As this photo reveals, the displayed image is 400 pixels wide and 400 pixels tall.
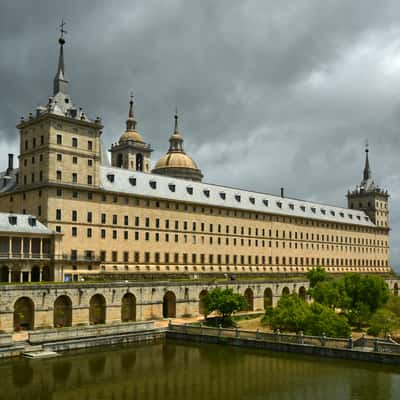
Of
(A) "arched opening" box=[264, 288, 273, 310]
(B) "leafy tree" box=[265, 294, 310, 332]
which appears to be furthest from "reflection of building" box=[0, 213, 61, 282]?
(A) "arched opening" box=[264, 288, 273, 310]

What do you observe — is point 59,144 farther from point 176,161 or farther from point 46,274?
point 176,161

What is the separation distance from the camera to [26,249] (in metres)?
59.5

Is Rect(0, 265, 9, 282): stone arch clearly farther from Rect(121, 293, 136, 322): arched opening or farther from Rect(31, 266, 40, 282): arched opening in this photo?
Rect(121, 293, 136, 322): arched opening

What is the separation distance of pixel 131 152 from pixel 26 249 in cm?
5415

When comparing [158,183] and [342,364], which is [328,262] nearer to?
[158,183]

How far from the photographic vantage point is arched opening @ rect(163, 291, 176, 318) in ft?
211

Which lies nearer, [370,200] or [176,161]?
[176,161]

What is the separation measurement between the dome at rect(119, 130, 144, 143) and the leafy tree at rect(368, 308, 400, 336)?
71.1m

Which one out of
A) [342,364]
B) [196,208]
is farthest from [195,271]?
[342,364]

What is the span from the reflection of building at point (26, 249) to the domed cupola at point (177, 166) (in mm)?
50071

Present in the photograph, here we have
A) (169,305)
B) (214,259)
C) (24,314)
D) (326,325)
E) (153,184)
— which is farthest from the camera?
(214,259)

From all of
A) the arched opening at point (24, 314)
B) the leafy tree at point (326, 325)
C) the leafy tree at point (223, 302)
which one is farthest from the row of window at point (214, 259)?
the leafy tree at point (326, 325)

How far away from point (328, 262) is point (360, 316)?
54873 mm

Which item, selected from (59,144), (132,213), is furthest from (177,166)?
(59,144)
